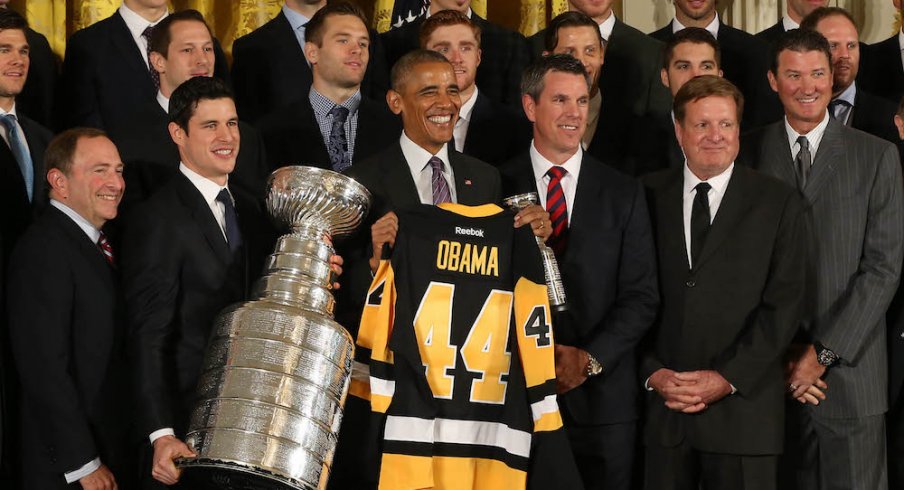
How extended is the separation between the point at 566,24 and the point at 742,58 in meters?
1.02

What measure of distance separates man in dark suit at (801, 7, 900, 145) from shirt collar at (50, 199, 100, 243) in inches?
124

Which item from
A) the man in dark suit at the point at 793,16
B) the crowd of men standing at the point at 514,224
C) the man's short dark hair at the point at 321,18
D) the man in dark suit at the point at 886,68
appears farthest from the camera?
the man in dark suit at the point at 793,16

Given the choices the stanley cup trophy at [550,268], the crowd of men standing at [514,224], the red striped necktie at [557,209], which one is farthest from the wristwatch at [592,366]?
the red striped necktie at [557,209]

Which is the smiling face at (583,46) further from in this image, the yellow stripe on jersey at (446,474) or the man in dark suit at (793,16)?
the yellow stripe on jersey at (446,474)

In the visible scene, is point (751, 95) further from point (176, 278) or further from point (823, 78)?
point (176, 278)

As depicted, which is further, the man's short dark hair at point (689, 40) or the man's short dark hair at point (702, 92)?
the man's short dark hair at point (689, 40)

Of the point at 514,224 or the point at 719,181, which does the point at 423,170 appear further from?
the point at 719,181

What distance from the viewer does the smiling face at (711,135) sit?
4.80 metres

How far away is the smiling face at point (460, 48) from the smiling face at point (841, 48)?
150 centimetres

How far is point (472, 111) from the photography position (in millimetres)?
5562

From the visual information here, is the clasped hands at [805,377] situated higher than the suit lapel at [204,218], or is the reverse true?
the suit lapel at [204,218]

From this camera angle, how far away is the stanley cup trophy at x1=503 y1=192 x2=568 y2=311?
452 centimetres

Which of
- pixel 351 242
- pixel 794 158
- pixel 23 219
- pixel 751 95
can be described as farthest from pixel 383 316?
pixel 751 95

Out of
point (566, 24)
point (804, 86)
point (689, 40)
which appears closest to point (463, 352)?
point (804, 86)
